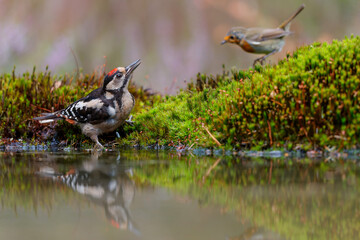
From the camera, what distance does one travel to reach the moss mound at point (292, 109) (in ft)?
18.3

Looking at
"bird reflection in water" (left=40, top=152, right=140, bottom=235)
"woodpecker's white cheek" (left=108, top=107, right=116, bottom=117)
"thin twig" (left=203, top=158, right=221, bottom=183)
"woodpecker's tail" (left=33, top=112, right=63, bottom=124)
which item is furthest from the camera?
"woodpecker's tail" (left=33, top=112, right=63, bottom=124)

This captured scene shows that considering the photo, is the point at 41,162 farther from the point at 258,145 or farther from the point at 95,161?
the point at 258,145

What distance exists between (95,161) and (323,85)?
10.2 ft

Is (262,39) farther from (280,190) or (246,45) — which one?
(280,190)

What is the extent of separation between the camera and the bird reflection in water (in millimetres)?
3213

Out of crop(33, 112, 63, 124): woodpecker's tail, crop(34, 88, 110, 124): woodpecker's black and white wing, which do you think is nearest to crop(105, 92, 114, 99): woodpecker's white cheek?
crop(34, 88, 110, 124): woodpecker's black and white wing

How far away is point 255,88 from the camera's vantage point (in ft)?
20.6

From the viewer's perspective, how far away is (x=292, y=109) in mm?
5797

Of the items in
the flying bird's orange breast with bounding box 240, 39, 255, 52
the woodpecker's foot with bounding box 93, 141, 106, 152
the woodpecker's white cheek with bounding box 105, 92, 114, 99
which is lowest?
the woodpecker's foot with bounding box 93, 141, 106, 152

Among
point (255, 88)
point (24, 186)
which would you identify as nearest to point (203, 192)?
point (24, 186)

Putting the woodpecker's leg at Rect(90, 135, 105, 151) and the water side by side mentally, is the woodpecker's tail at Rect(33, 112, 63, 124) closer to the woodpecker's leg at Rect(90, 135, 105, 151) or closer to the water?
the woodpecker's leg at Rect(90, 135, 105, 151)

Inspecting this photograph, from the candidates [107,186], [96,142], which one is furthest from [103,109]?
[107,186]

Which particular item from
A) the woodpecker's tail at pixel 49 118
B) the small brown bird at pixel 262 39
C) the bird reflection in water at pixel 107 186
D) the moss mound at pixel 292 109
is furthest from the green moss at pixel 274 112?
the bird reflection in water at pixel 107 186

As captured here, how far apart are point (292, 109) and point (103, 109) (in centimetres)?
315
